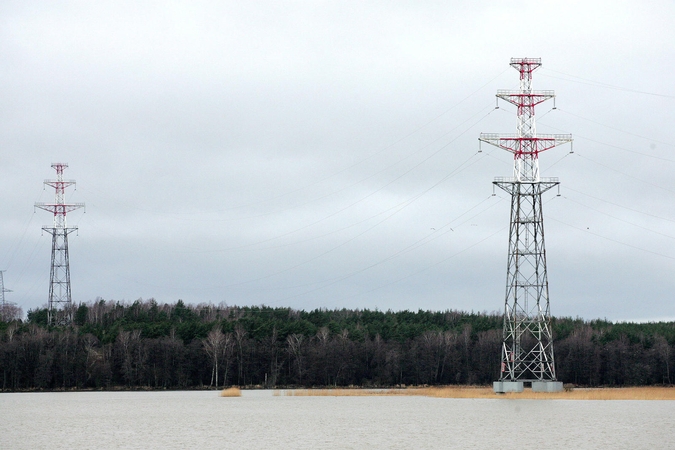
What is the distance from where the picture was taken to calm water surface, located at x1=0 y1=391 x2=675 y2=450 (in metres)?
47.4

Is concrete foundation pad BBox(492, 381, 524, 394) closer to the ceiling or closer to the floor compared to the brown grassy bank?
closer to the ceiling

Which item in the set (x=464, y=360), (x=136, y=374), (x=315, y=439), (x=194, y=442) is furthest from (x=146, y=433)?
(x=464, y=360)

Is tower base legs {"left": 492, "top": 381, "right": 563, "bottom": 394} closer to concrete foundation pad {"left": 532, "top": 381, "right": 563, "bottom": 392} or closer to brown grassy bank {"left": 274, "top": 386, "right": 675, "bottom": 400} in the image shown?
concrete foundation pad {"left": 532, "top": 381, "right": 563, "bottom": 392}

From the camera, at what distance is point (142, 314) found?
568ft

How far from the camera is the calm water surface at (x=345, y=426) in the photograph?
4744 cm

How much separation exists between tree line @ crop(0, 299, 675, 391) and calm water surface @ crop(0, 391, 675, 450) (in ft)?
131

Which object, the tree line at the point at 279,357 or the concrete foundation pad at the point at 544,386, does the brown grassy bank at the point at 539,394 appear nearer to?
the concrete foundation pad at the point at 544,386

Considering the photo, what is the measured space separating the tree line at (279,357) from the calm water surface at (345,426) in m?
39.9

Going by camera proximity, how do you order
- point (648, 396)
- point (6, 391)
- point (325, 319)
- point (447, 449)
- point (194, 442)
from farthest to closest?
point (325, 319) → point (6, 391) → point (648, 396) → point (194, 442) → point (447, 449)

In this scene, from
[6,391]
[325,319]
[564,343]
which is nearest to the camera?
[6,391]

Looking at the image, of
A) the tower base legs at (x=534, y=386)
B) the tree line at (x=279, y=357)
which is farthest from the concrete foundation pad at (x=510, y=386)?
the tree line at (x=279, y=357)

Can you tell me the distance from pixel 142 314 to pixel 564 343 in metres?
79.8

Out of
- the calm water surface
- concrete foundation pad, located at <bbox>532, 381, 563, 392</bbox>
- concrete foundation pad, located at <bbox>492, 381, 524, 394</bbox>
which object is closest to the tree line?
Result: the calm water surface

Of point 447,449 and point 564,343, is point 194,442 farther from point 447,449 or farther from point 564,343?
point 564,343
